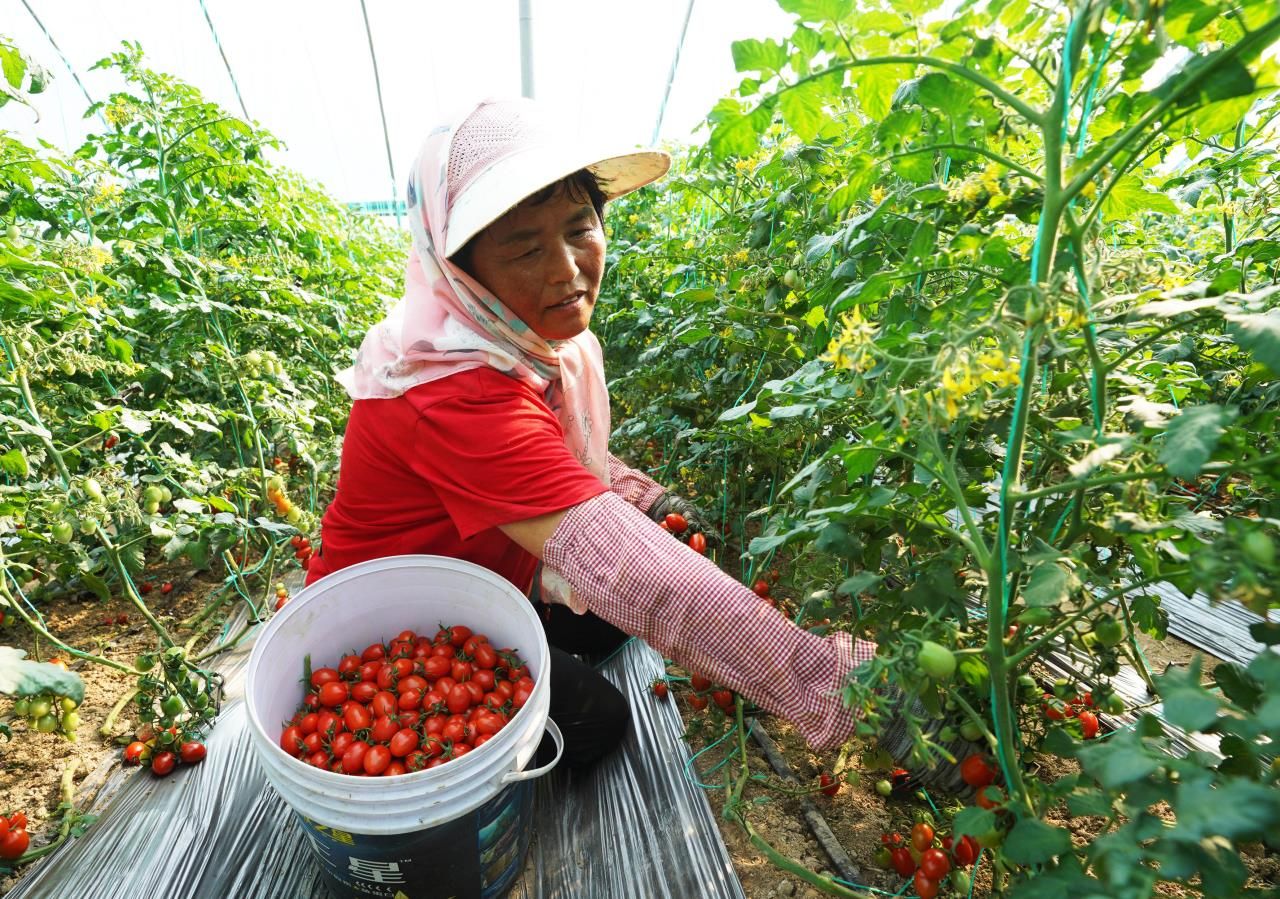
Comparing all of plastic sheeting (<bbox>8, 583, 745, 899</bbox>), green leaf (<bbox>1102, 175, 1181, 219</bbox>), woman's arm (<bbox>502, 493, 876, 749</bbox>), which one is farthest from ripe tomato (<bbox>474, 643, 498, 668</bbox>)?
green leaf (<bbox>1102, 175, 1181, 219</bbox>)

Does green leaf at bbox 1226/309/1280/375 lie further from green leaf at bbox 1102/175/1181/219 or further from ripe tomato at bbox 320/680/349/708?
ripe tomato at bbox 320/680/349/708

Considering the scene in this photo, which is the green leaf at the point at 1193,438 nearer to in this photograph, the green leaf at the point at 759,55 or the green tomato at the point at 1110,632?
the green tomato at the point at 1110,632

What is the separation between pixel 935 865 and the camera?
4.07 feet

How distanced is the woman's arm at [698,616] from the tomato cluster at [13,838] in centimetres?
141

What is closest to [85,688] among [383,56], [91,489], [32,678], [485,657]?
[91,489]

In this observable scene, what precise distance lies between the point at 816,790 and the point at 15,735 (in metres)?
2.33

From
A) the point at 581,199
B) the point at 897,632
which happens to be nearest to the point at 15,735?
the point at 581,199

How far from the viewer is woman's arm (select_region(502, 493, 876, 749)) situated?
117 cm

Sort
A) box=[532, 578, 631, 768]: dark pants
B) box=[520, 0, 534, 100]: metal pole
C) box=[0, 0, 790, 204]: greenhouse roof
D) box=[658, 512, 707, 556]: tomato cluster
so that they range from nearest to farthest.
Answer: box=[532, 578, 631, 768]: dark pants < box=[658, 512, 707, 556]: tomato cluster < box=[0, 0, 790, 204]: greenhouse roof < box=[520, 0, 534, 100]: metal pole

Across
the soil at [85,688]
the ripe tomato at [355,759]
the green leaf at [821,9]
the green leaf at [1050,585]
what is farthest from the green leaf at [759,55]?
the soil at [85,688]

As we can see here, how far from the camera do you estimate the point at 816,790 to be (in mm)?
1593

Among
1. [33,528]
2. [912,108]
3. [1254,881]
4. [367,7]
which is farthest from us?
[367,7]

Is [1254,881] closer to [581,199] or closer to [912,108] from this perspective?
[912,108]

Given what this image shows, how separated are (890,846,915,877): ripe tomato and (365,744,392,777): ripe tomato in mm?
1048
